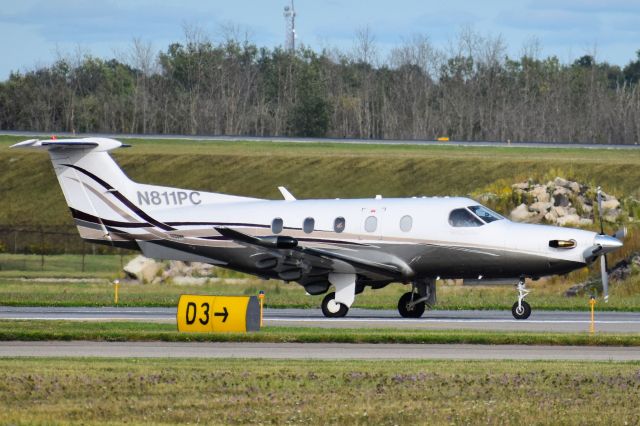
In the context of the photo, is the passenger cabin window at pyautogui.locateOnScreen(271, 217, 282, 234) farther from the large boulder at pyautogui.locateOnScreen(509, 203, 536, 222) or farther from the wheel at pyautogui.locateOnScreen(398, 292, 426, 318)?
the large boulder at pyautogui.locateOnScreen(509, 203, 536, 222)

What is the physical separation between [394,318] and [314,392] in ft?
49.4

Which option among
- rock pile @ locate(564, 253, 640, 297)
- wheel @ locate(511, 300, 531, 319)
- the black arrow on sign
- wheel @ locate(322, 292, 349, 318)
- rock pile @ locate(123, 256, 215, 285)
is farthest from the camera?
rock pile @ locate(123, 256, 215, 285)

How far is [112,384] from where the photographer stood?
1689 cm

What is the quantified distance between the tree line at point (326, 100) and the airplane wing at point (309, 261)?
219 feet

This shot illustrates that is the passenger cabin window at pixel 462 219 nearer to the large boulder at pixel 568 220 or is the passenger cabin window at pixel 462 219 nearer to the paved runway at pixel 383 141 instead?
the large boulder at pixel 568 220

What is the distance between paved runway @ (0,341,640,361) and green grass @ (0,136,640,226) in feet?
123

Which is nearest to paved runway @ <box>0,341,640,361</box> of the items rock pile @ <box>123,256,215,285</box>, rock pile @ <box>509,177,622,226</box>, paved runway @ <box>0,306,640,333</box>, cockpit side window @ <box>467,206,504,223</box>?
paved runway @ <box>0,306,640,333</box>

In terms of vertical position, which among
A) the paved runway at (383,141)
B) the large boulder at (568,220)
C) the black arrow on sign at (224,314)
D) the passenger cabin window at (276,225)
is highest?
the paved runway at (383,141)

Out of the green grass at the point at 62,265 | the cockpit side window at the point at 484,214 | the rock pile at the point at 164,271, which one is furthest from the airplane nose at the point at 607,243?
the green grass at the point at 62,265

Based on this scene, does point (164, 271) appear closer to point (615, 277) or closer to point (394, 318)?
point (615, 277)

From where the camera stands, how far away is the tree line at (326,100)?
99.4 m

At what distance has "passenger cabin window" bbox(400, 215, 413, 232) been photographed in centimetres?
3117

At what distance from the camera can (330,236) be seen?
31781mm

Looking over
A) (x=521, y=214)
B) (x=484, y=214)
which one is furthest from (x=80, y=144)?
(x=521, y=214)
